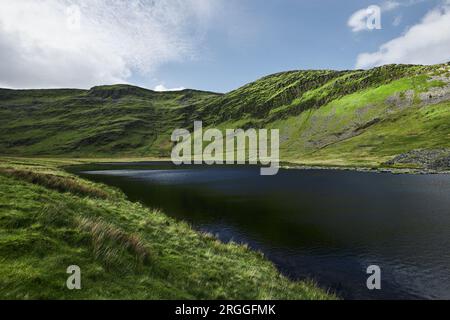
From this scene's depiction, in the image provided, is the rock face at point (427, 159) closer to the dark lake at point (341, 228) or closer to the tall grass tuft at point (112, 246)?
the dark lake at point (341, 228)

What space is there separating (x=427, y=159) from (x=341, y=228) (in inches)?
4719

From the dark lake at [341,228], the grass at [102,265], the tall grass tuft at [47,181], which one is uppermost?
the tall grass tuft at [47,181]

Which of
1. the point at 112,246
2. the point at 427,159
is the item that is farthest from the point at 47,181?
the point at 427,159

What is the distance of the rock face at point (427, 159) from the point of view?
126 meters

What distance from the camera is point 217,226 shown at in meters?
46.7


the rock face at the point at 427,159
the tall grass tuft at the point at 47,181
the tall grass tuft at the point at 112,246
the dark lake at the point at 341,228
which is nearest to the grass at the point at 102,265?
the tall grass tuft at the point at 112,246

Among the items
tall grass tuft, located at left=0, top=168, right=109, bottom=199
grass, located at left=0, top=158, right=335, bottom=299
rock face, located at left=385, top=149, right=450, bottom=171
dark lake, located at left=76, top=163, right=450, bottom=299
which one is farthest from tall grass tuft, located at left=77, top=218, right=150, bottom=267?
rock face, located at left=385, top=149, right=450, bottom=171

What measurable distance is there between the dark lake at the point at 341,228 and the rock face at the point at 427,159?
171ft

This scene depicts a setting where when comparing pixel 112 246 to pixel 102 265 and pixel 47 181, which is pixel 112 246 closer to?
pixel 102 265

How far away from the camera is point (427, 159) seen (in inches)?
5463

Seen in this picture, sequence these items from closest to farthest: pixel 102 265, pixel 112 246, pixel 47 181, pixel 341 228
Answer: pixel 102 265, pixel 112 246, pixel 47 181, pixel 341 228

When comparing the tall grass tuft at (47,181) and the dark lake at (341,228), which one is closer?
the dark lake at (341,228)
